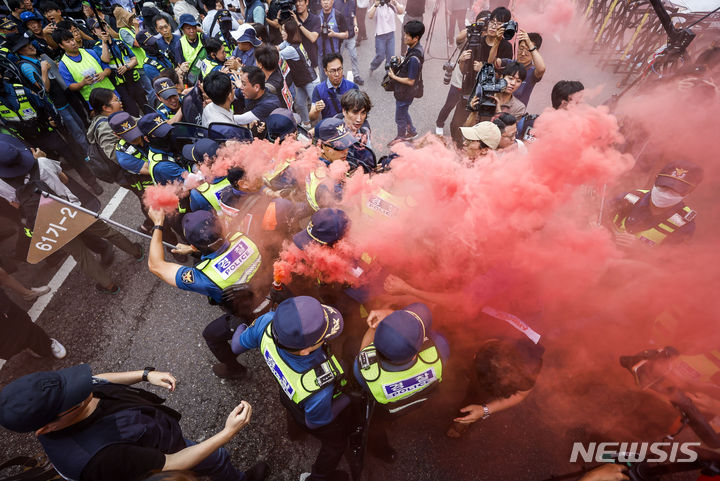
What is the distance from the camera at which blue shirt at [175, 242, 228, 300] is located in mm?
2883

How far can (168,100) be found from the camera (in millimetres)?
5336

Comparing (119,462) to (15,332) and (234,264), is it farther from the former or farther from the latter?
(15,332)

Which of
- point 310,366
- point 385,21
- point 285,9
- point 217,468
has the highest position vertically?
point 285,9

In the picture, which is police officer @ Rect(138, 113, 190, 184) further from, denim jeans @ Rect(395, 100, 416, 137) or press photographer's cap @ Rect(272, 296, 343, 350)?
denim jeans @ Rect(395, 100, 416, 137)

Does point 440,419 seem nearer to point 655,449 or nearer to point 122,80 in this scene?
point 655,449

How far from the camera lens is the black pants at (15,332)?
11.1ft

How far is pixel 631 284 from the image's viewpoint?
3.23 metres

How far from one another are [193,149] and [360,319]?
279 centimetres

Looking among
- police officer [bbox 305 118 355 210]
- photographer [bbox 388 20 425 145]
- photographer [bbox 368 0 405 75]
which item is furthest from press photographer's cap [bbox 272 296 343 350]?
photographer [bbox 368 0 405 75]

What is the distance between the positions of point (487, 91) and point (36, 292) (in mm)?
6632

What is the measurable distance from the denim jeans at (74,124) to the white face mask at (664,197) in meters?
8.49

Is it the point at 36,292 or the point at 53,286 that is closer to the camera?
the point at 36,292

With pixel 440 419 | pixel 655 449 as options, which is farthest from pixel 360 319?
pixel 655 449

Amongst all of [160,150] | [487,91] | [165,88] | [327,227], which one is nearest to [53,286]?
[160,150]
